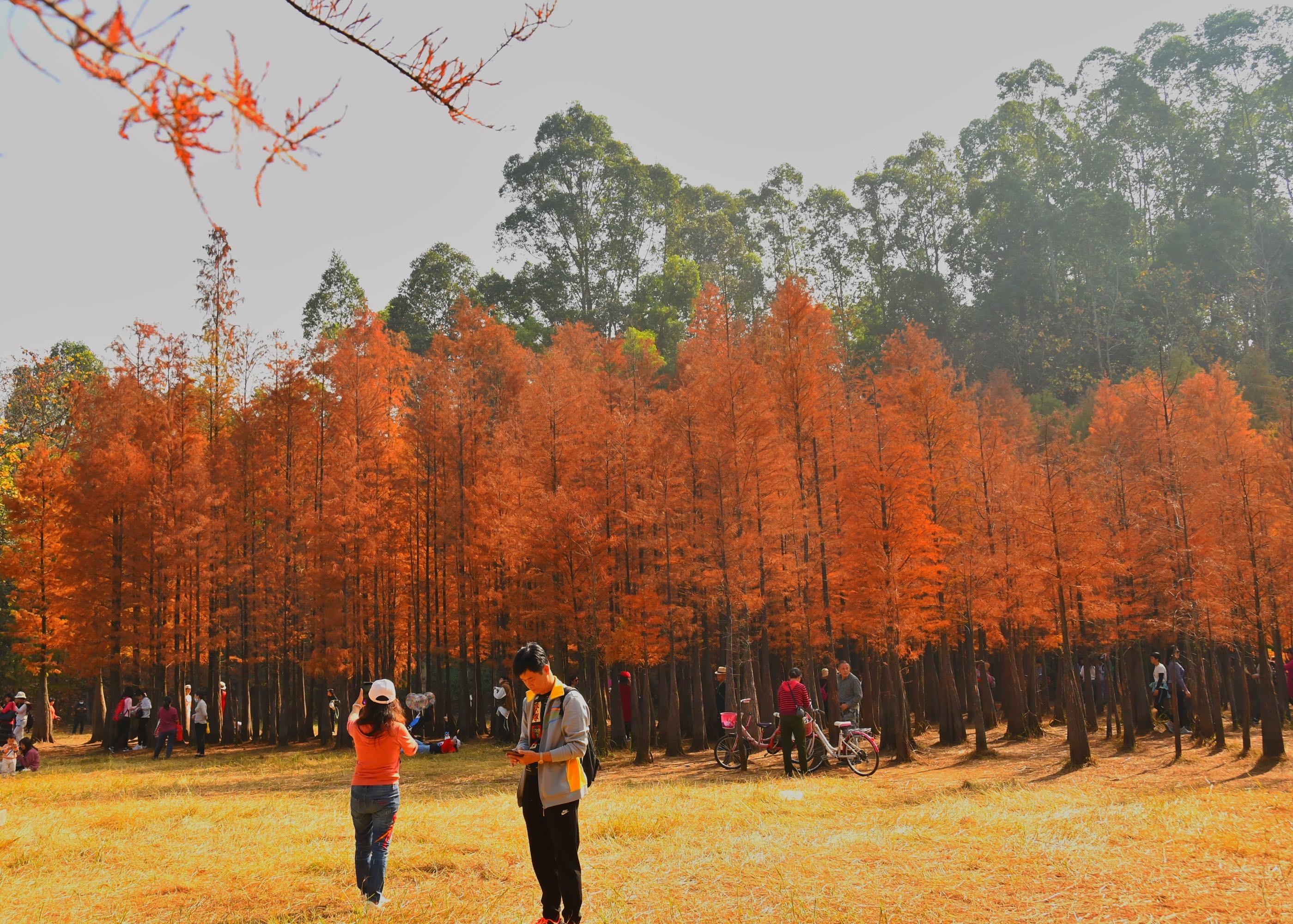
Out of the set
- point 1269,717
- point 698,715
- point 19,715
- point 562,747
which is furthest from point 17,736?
point 1269,717

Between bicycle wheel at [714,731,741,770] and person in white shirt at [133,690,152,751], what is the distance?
17916 millimetres

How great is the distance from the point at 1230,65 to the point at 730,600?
72.4 m

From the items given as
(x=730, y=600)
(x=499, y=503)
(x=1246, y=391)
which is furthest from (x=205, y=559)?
(x=1246, y=391)

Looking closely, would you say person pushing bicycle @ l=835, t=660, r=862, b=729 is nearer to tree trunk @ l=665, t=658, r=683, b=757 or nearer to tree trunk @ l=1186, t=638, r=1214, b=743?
tree trunk @ l=665, t=658, r=683, b=757

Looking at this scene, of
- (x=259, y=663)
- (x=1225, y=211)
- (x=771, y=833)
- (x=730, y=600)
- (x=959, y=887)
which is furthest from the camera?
(x=1225, y=211)

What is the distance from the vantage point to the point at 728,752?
1806 cm

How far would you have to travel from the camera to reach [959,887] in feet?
22.4

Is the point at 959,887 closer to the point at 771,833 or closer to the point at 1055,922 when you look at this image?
the point at 1055,922

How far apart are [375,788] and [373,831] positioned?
323 millimetres

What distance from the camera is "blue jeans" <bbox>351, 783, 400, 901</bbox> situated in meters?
6.57

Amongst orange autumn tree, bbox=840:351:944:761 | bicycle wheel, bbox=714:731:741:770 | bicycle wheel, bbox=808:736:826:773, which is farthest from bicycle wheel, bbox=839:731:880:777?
bicycle wheel, bbox=714:731:741:770

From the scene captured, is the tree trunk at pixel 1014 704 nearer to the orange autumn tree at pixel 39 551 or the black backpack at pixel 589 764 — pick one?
the black backpack at pixel 589 764

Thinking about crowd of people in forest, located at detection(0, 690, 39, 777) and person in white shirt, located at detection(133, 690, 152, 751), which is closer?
crowd of people in forest, located at detection(0, 690, 39, 777)

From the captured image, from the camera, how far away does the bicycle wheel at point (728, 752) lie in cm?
1798
